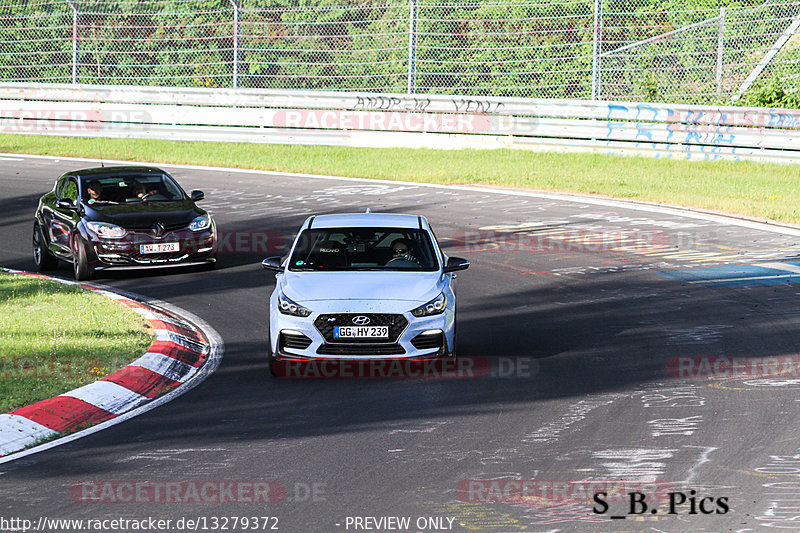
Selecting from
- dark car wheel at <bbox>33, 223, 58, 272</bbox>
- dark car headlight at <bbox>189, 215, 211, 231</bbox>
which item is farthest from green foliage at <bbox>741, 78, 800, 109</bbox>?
dark car wheel at <bbox>33, 223, 58, 272</bbox>

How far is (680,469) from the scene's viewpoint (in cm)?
741

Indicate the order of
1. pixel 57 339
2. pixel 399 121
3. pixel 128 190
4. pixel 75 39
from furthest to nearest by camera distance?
1. pixel 75 39
2. pixel 399 121
3. pixel 128 190
4. pixel 57 339

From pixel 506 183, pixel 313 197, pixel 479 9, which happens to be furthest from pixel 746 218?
pixel 479 9

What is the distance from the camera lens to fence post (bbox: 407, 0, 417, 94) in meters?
27.6

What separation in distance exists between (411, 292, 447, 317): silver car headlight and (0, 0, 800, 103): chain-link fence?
17324mm

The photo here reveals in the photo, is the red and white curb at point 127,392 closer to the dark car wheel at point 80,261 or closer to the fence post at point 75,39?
the dark car wheel at point 80,261

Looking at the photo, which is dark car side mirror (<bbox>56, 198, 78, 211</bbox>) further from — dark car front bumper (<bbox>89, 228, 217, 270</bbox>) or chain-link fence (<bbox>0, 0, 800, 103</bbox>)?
chain-link fence (<bbox>0, 0, 800, 103</bbox>)

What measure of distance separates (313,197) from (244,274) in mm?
7025

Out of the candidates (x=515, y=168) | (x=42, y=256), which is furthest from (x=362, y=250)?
(x=515, y=168)

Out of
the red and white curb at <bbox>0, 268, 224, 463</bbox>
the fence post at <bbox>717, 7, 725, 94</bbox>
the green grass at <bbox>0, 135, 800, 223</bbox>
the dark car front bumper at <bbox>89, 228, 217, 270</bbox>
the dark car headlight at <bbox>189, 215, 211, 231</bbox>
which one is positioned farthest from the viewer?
the fence post at <bbox>717, 7, 725, 94</bbox>

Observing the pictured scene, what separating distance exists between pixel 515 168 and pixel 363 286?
15268mm

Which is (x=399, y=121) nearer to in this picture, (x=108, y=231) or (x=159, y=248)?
(x=159, y=248)

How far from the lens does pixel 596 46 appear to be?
86.7 feet

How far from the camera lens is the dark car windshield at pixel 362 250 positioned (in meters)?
11.0
